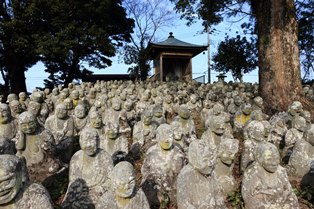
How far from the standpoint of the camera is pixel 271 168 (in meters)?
3.99

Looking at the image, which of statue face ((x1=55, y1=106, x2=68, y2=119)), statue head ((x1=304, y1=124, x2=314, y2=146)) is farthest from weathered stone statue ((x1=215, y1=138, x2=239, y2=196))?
statue face ((x1=55, y1=106, x2=68, y2=119))

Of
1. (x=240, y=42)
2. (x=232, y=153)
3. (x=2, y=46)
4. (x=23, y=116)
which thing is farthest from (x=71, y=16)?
(x=232, y=153)

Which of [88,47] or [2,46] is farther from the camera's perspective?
[88,47]

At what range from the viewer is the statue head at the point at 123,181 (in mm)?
3205

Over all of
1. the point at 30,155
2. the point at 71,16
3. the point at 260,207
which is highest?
the point at 71,16

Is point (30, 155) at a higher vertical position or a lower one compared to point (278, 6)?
lower

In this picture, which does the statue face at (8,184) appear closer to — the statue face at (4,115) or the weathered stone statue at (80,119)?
the statue face at (4,115)

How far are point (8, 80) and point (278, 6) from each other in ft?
73.8

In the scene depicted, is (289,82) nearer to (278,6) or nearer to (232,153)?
(278,6)

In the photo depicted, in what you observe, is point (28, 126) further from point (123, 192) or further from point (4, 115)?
point (123, 192)

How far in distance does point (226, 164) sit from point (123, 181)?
2040 mm

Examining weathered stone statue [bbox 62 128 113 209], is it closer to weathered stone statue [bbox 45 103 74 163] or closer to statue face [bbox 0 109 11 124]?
weathered stone statue [bbox 45 103 74 163]

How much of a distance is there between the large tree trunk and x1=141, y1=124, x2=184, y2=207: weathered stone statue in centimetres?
591

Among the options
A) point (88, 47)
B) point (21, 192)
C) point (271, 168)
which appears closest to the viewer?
point (21, 192)
